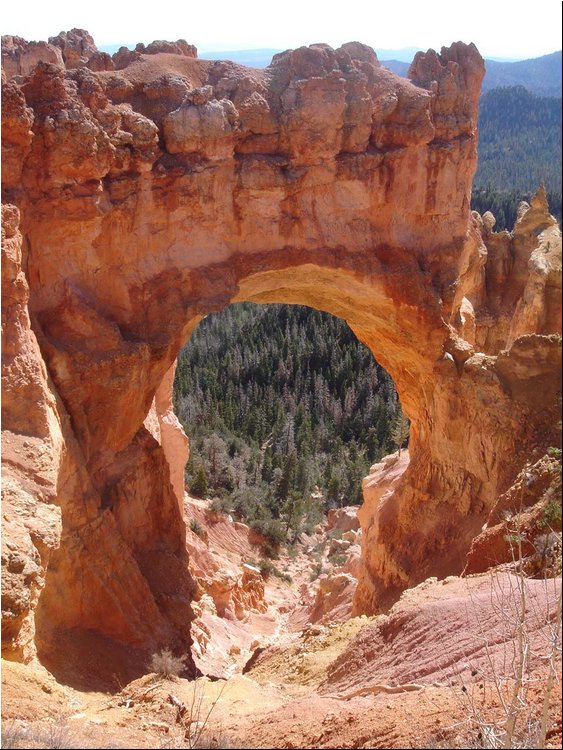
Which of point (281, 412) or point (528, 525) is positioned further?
point (281, 412)

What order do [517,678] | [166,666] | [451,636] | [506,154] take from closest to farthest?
1. [517,678]
2. [451,636]
3. [166,666]
4. [506,154]

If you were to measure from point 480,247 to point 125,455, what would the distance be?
13253 mm

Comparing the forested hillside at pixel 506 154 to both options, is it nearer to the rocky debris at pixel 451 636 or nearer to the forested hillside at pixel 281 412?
the forested hillside at pixel 281 412

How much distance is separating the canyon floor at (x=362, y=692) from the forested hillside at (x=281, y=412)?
12.7 meters

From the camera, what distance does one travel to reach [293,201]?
13516 mm

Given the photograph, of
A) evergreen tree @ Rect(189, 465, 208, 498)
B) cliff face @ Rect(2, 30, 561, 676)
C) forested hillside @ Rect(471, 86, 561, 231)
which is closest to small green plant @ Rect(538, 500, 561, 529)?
cliff face @ Rect(2, 30, 561, 676)

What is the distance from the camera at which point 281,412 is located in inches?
1257

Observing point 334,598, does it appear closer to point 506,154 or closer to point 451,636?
point 451,636

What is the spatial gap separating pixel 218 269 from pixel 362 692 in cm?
774

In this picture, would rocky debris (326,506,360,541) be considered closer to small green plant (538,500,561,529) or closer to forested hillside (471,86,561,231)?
small green plant (538,500,561,529)

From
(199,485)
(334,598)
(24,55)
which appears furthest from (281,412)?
(24,55)

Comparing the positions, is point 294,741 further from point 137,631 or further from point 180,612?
point 180,612

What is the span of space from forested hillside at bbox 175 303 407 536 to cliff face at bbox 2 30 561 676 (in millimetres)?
10809

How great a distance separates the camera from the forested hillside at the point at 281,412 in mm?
26625
